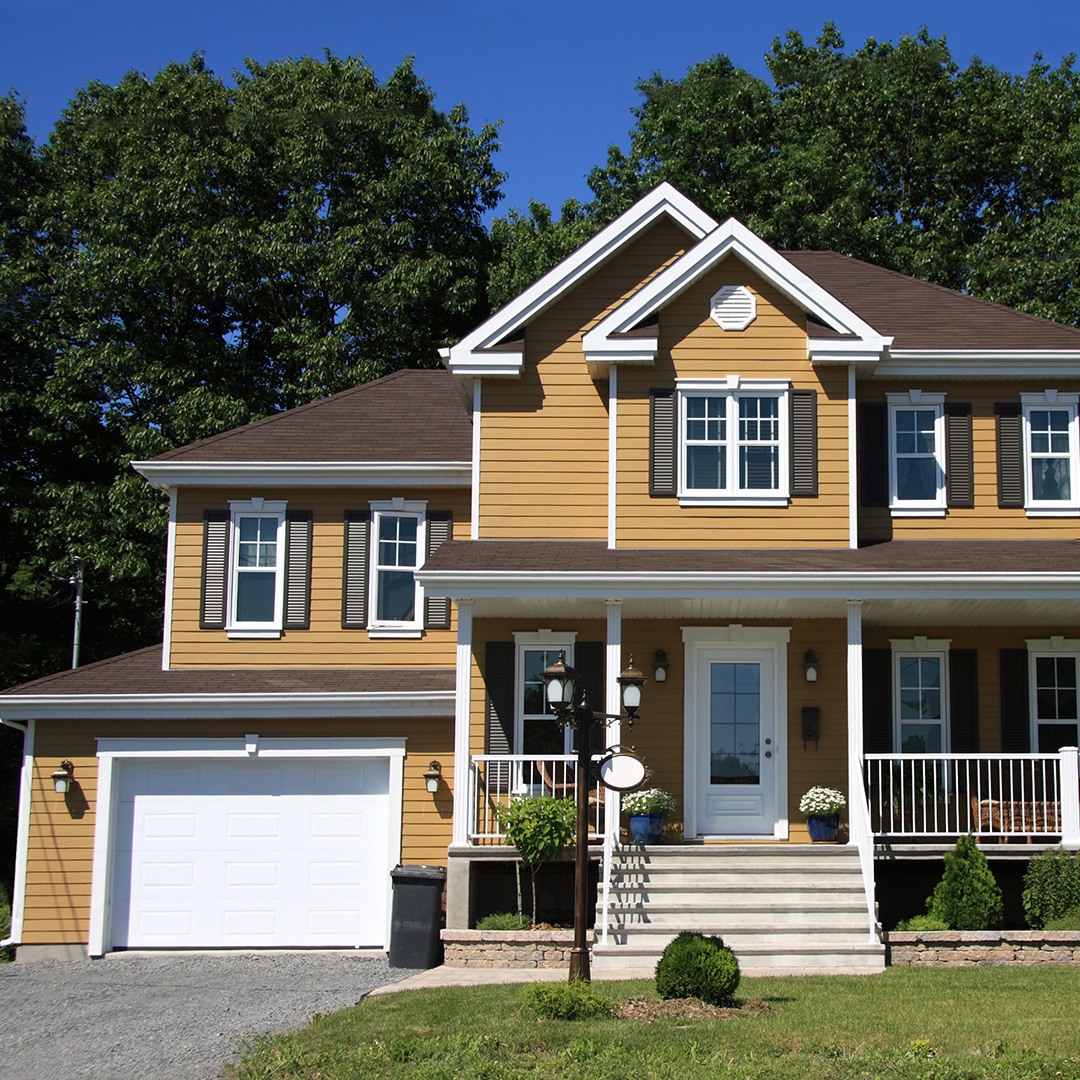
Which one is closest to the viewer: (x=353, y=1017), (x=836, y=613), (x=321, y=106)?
(x=353, y=1017)

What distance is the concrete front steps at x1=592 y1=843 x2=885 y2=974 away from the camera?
11703 mm

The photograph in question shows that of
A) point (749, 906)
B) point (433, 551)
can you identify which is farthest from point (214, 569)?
point (749, 906)

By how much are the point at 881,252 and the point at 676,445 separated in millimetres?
14565

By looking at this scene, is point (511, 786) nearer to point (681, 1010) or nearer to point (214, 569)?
point (681, 1010)

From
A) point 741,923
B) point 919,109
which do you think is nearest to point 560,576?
point 741,923

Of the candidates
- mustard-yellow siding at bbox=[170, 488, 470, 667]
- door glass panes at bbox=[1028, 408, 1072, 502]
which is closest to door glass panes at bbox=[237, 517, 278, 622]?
mustard-yellow siding at bbox=[170, 488, 470, 667]

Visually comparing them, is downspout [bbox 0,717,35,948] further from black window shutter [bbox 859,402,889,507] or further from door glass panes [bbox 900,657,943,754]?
black window shutter [bbox 859,402,889,507]

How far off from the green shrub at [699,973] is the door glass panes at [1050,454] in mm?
8336

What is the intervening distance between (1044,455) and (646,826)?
23.2 feet

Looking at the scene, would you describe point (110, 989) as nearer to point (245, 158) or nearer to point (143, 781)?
point (143, 781)

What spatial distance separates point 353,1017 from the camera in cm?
992

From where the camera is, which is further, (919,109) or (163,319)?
(919,109)

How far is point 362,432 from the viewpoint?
17.1 metres

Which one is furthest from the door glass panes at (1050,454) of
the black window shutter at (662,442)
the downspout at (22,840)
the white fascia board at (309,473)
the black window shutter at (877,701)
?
the downspout at (22,840)
